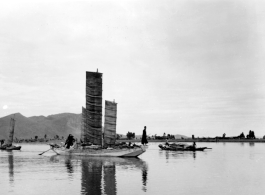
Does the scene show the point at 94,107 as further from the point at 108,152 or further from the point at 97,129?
the point at 108,152

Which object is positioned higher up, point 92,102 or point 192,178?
point 92,102

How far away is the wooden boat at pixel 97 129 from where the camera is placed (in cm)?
5984

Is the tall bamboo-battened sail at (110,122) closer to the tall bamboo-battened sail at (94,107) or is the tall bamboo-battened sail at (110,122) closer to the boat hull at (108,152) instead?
the tall bamboo-battened sail at (94,107)

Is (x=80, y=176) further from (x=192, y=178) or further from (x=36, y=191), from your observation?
(x=192, y=178)

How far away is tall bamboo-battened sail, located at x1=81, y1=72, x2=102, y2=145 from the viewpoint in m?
62.8

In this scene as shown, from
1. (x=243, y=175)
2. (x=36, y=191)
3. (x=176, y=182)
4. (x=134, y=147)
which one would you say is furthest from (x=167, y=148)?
(x=36, y=191)

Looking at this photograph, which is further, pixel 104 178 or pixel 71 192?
pixel 104 178

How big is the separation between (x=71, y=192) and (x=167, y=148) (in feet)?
226

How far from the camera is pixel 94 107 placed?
6353 cm

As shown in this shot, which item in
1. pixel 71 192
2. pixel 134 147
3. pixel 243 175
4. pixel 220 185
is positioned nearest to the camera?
pixel 71 192

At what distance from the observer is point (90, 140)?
64.1m

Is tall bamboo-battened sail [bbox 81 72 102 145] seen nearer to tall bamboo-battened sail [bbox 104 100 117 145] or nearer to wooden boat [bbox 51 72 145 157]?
wooden boat [bbox 51 72 145 157]

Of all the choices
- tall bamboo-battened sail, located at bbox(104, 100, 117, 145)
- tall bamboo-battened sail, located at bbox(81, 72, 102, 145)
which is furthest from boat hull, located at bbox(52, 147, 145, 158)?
tall bamboo-battened sail, located at bbox(81, 72, 102, 145)

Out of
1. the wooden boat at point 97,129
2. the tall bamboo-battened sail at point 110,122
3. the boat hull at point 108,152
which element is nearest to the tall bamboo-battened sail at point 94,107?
the wooden boat at point 97,129
